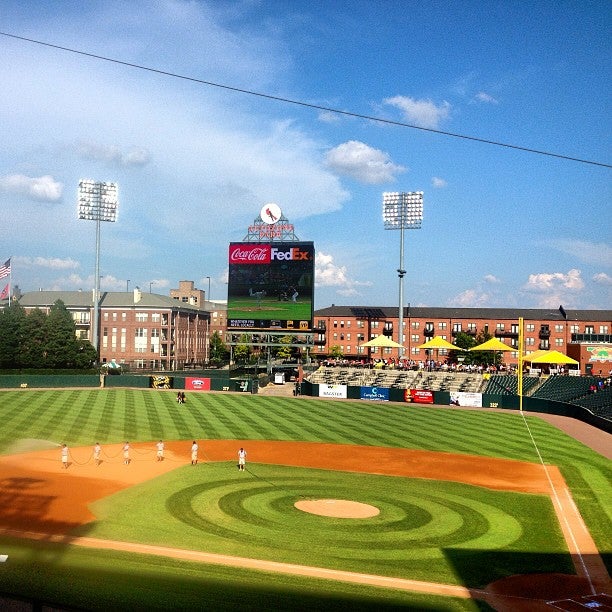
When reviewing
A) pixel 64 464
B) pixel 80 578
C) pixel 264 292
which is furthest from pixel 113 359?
pixel 80 578

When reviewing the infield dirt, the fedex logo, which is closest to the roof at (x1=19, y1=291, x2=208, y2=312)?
the fedex logo

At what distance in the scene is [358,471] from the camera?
3175cm

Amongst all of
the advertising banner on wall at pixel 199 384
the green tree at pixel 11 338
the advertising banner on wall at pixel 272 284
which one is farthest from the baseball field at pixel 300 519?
the green tree at pixel 11 338

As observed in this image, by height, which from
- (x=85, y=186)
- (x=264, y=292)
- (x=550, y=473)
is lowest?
(x=550, y=473)

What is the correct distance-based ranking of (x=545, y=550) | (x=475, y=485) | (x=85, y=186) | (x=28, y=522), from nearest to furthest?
(x=545, y=550)
(x=28, y=522)
(x=475, y=485)
(x=85, y=186)

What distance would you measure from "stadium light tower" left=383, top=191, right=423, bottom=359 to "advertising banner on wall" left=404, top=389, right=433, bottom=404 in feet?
84.8

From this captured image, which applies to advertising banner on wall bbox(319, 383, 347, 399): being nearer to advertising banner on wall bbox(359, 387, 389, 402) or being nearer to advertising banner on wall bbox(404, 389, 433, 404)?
advertising banner on wall bbox(359, 387, 389, 402)

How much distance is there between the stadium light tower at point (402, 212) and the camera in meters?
88.8

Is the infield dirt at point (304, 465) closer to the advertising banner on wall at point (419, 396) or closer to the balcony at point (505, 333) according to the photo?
the advertising banner on wall at point (419, 396)

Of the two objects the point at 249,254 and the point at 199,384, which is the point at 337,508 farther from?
the point at 199,384

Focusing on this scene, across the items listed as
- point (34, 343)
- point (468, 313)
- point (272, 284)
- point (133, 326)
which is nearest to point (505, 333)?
point (468, 313)

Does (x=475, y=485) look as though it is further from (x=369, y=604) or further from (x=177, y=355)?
(x=177, y=355)

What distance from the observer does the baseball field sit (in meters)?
15.7

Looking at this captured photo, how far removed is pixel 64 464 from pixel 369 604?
2100 centimetres
